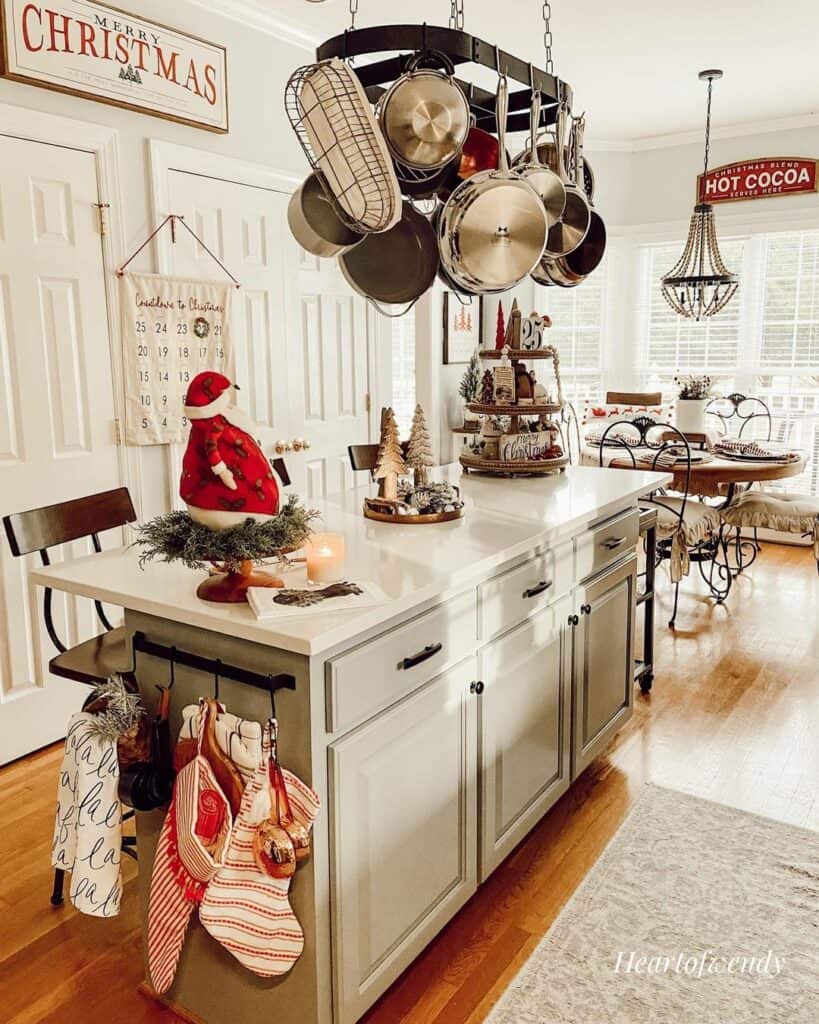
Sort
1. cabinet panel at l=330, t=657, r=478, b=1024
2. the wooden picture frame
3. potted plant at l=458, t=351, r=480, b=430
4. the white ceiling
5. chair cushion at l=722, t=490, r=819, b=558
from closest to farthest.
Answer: cabinet panel at l=330, t=657, r=478, b=1024, the white ceiling, chair cushion at l=722, t=490, r=819, b=558, the wooden picture frame, potted plant at l=458, t=351, r=480, b=430

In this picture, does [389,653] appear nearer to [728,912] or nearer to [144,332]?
[728,912]

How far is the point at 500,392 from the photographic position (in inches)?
113

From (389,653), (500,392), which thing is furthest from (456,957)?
(500,392)

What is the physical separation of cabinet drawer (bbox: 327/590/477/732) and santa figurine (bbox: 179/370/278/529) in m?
0.33

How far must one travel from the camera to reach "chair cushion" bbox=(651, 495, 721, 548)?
4.12m

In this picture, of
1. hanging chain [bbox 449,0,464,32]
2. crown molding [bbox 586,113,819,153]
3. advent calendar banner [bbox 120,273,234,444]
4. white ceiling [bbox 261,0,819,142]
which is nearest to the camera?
hanging chain [bbox 449,0,464,32]

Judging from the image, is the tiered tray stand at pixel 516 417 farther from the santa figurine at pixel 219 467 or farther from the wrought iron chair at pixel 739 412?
the wrought iron chair at pixel 739 412

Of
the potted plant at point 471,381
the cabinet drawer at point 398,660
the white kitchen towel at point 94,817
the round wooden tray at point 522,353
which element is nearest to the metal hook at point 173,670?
the white kitchen towel at point 94,817

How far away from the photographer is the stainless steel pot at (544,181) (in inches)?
89.4

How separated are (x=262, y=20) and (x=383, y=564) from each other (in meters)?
2.87

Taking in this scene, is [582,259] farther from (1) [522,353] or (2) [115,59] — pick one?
(2) [115,59]

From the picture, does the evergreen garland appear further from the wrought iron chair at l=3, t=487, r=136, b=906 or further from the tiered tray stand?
the tiered tray stand

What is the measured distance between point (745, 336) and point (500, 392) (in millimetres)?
3885

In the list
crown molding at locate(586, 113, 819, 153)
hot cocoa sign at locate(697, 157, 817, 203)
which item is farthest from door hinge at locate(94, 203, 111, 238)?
hot cocoa sign at locate(697, 157, 817, 203)
